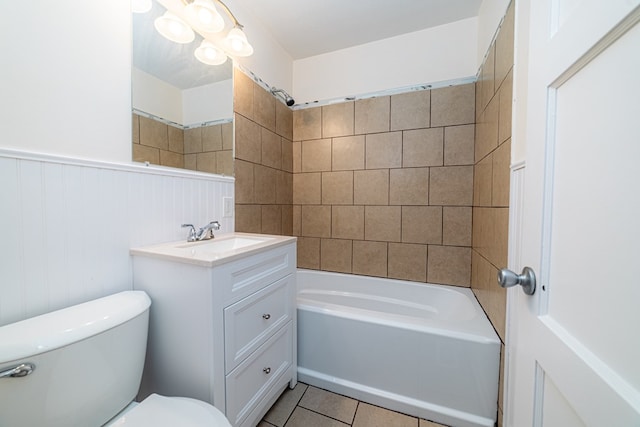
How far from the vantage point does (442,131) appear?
196 centimetres

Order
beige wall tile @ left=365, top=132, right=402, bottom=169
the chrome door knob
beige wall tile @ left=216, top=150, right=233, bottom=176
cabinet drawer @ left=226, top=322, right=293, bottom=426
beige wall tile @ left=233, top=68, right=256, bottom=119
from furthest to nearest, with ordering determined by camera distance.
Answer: beige wall tile @ left=365, top=132, right=402, bottom=169
beige wall tile @ left=233, top=68, right=256, bottom=119
beige wall tile @ left=216, top=150, right=233, bottom=176
cabinet drawer @ left=226, top=322, right=293, bottom=426
the chrome door knob

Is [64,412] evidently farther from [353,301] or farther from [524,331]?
[353,301]

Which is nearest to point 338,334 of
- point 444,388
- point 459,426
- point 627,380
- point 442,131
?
point 444,388

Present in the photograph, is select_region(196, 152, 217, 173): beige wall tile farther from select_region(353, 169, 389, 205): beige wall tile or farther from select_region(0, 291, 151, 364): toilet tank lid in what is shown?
select_region(353, 169, 389, 205): beige wall tile

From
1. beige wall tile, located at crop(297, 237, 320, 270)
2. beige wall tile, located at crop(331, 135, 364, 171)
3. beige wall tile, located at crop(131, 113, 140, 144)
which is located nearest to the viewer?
beige wall tile, located at crop(131, 113, 140, 144)

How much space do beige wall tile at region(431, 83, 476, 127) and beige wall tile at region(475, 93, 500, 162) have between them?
154mm

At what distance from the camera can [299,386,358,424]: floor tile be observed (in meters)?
1.32

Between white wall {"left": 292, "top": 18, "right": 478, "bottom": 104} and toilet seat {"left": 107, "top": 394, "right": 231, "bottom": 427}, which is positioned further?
white wall {"left": 292, "top": 18, "right": 478, "bottom": 104}

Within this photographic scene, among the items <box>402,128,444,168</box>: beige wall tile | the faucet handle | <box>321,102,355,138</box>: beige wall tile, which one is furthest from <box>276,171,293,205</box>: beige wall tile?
<box>402,128,444,168</box>: beige wall tile

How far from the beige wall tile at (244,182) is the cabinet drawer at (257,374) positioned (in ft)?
3.07

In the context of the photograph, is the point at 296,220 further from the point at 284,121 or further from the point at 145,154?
the point at 145,154

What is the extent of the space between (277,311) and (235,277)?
40 cm

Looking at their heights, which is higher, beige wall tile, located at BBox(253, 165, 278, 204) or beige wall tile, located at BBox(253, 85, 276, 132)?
beige wall tile, located at BBox(253, 85, 276, 132)

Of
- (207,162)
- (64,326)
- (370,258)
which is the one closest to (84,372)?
(64,326)
